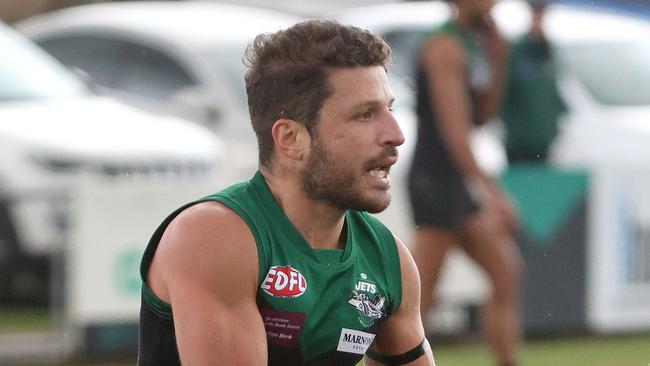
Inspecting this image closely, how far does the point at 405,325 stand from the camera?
3779mm

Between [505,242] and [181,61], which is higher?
[181,61]

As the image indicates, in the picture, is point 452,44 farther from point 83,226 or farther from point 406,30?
point 406,30

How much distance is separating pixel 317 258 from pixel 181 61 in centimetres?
711

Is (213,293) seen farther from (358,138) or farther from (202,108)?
(202,108)

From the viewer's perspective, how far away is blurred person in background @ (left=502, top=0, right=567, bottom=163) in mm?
9461

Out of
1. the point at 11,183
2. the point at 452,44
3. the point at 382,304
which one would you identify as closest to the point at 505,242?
the point at 452,44

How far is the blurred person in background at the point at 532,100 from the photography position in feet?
31.0

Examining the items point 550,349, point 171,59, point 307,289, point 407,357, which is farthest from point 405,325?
point 171,59

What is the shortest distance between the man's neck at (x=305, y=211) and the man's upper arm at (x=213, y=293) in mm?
178

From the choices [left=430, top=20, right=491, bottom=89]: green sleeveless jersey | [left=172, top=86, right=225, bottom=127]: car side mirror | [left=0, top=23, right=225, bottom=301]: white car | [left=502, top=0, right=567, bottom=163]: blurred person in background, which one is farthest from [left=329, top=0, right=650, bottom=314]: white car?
[left=430, top=20, right=491, bottom=89]: green sleeveless jersey

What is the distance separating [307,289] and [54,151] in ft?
18.5

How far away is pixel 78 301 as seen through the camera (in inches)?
326

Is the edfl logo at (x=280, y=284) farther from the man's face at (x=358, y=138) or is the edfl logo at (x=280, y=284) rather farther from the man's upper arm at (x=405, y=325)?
the man's upper arm at (x=405, y=325)

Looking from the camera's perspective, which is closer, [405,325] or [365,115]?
[365,115]
